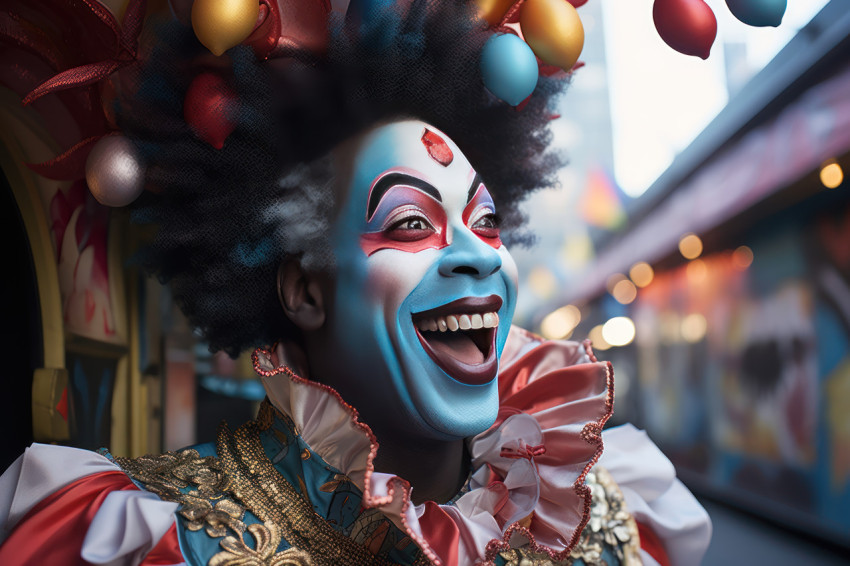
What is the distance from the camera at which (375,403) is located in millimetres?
1422

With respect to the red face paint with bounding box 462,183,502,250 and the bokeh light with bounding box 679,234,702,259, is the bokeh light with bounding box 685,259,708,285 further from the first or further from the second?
the red face paint with bounding box 462,183,502,250

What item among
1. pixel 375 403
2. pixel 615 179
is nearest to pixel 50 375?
pixel 375 403

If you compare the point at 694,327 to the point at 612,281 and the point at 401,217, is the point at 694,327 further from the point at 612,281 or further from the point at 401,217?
the point at 401,217

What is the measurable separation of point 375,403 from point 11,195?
3.83 ft

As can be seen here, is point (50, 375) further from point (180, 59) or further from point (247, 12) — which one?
point (247, 12)

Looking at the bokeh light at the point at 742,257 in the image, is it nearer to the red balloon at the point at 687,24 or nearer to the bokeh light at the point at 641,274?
the bokeh light at the point at 641,274

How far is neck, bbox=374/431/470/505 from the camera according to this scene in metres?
1.46

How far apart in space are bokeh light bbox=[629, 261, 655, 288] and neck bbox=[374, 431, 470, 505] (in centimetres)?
522

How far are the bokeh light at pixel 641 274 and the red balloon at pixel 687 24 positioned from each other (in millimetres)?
5032

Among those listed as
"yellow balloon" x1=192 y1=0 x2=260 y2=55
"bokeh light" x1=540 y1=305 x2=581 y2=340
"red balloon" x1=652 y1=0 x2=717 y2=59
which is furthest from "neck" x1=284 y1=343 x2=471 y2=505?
"bokeh light" x1=540 y1=305 x2=581 y2=340

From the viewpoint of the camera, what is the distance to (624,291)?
7.15m

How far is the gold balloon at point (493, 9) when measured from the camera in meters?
1.53

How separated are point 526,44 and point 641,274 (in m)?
5.46

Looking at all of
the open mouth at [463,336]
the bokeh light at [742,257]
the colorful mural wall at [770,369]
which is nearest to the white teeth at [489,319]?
the open mouth at [463,336]
